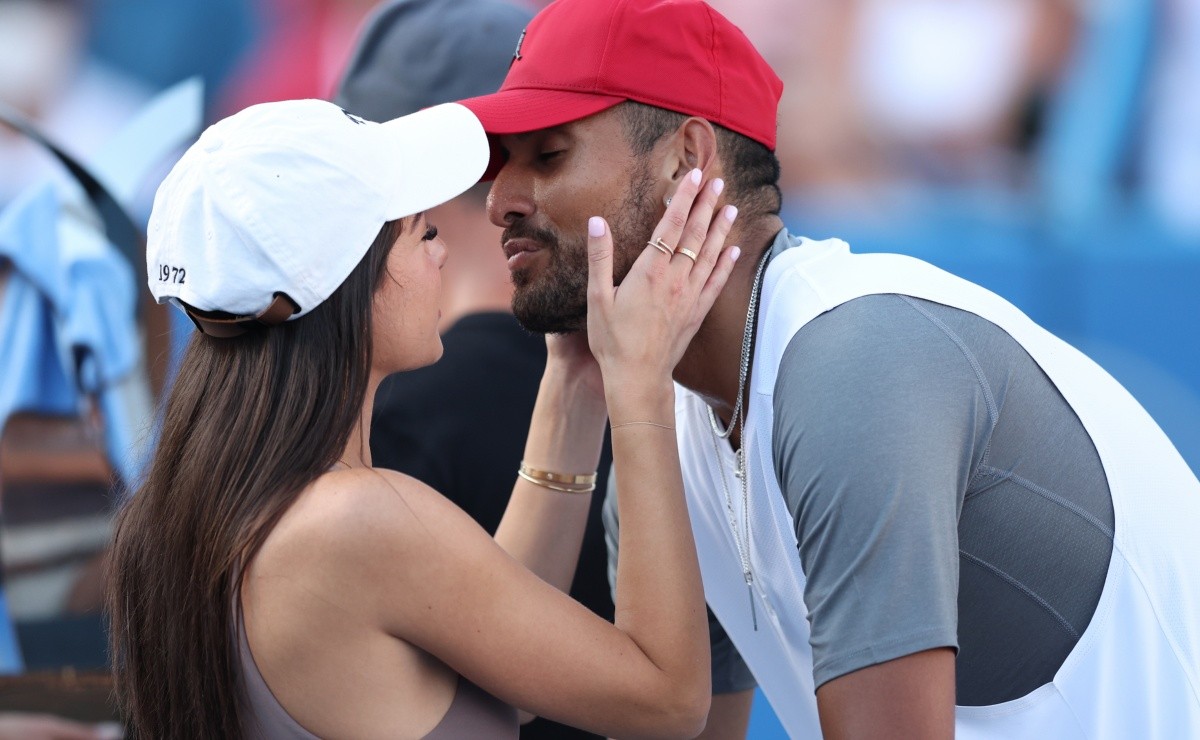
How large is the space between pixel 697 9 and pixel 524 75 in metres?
0.28

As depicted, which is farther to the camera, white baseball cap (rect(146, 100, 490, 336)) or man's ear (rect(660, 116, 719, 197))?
man's ear (rect(660, 116, 719, 197))

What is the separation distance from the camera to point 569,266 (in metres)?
1.91

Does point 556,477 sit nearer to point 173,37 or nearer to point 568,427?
point 568,427

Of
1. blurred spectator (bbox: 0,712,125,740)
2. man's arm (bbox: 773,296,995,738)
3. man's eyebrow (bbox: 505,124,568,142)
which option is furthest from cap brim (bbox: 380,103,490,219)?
blurred spectator (bbox: 0,712,125,740)

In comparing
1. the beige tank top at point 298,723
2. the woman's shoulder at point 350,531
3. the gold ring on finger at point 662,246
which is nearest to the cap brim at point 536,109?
the gold ring on finger at point 662,246

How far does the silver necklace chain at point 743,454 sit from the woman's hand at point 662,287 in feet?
0.20

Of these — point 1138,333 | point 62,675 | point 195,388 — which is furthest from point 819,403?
point 62,675

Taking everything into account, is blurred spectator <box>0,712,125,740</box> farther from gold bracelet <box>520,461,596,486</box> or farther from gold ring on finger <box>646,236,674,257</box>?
gold ring on finger <box>646,236,674,257</box>

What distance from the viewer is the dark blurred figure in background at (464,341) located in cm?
229

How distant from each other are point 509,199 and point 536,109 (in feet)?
0.54

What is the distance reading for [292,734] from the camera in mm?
1441

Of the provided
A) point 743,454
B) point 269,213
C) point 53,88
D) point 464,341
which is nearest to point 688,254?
point 743,454

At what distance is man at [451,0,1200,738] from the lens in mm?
1383

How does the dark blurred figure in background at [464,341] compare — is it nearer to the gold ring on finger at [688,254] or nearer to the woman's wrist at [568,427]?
the woman's wrist at [568,427]
